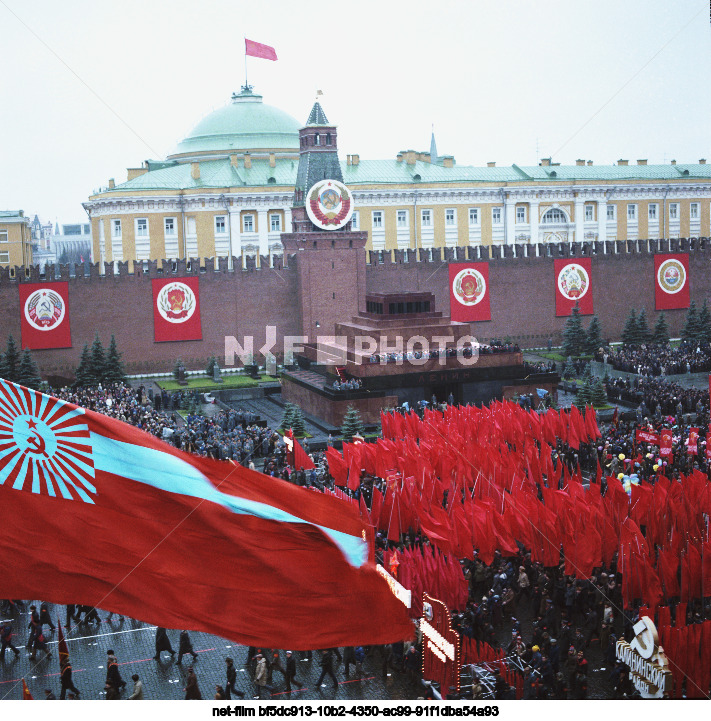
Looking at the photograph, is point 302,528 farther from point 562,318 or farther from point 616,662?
point 562,318

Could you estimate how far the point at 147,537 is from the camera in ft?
22.3

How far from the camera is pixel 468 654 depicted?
12.6 metres

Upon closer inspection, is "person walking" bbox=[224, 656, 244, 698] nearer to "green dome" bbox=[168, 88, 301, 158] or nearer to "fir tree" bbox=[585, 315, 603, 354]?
"fir tree" bbox=[585, 315, 603, 354]

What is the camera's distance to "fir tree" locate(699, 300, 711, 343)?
4438 cm

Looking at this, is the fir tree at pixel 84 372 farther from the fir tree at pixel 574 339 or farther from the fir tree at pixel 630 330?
the fir tree at pixel 630 330

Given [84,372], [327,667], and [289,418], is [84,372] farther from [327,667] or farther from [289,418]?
[327,667]

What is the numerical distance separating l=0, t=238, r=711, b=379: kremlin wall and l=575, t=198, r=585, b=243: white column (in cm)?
1486

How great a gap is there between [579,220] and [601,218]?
62.4 inches

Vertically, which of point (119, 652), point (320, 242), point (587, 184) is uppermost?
point (587, 184)

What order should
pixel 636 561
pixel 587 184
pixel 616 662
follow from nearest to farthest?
pixel 616 662 → pixel 636 561 → pixel 587 184

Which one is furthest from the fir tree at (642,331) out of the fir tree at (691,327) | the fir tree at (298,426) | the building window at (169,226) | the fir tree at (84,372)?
the building window at (169,226)

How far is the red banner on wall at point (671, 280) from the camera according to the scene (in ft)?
157

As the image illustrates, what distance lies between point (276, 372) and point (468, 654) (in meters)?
28.3

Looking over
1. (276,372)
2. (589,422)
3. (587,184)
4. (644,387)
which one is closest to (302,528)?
(589,422)
